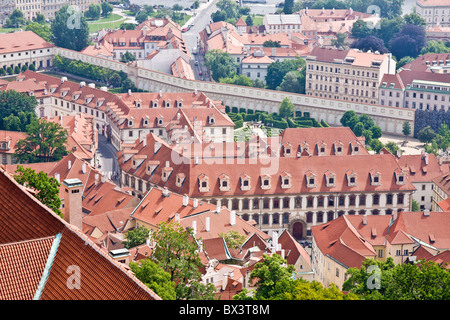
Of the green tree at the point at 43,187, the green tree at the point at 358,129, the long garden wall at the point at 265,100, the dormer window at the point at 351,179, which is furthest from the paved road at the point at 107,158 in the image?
the green tree at the point at 43,187

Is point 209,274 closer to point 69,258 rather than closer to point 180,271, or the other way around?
point 180,271

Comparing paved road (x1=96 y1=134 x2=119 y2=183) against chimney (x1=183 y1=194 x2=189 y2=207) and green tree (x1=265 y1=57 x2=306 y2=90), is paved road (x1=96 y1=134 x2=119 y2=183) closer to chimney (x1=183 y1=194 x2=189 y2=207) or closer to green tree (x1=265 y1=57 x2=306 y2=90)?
chimney (x1=183 y1=194 x2=189 y2=207)

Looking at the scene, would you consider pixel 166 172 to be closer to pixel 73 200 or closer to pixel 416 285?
pixel 416 285

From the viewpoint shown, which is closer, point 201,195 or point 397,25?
point 201,195

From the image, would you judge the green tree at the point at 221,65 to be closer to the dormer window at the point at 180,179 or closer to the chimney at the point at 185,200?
the dormer window at the point at 180,179
